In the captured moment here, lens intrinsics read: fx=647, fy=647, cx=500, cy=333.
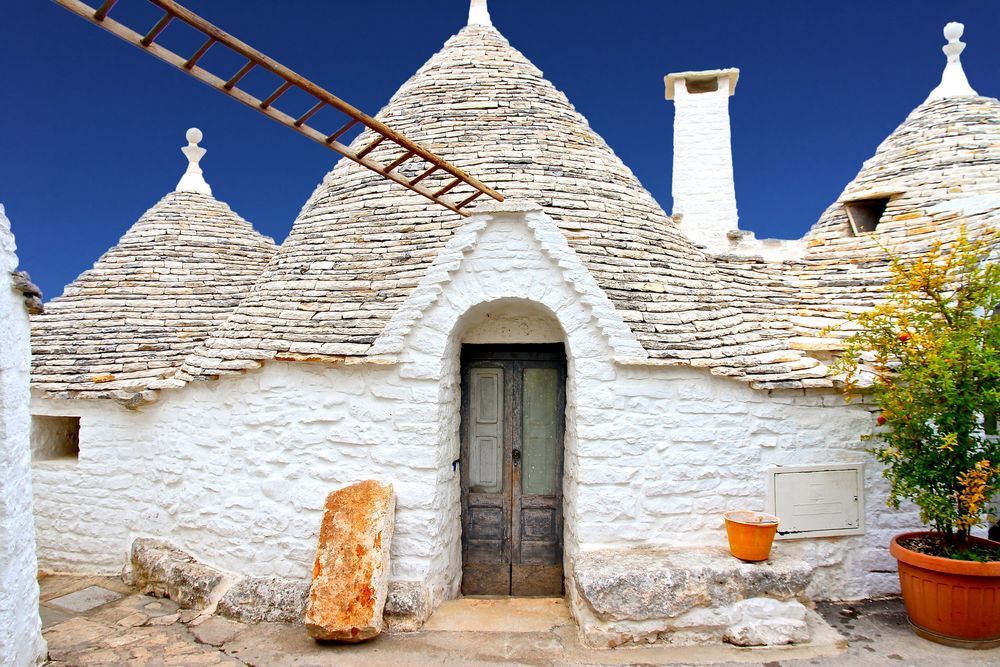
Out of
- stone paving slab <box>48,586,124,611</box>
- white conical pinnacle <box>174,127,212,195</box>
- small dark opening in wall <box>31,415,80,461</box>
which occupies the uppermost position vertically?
white conical pinnacle <box>174,127,212,195</box>

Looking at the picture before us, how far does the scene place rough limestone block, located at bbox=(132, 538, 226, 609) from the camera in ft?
18.0

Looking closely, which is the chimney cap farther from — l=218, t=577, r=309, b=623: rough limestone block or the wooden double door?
l=218, t=577, r=309, b=623: rough limestone block

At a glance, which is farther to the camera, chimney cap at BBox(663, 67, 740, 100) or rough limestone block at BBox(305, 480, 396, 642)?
chimney cap at BBox(663, 67, 740, 100)

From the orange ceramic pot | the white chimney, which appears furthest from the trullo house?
the white chimney

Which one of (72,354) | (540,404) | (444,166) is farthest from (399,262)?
(72,354)

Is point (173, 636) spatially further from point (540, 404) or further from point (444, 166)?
Result: point (444, 166)

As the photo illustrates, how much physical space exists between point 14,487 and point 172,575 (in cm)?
198

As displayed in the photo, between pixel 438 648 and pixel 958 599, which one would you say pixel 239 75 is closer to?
pixel 438 648

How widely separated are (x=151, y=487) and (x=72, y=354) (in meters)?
2.04

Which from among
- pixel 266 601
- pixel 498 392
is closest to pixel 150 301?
pixel 266 601

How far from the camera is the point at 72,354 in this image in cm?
709

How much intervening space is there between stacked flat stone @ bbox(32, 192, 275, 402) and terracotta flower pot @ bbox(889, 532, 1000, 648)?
646 cm

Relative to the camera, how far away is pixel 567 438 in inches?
227

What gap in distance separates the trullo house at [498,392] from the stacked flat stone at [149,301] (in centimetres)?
4
